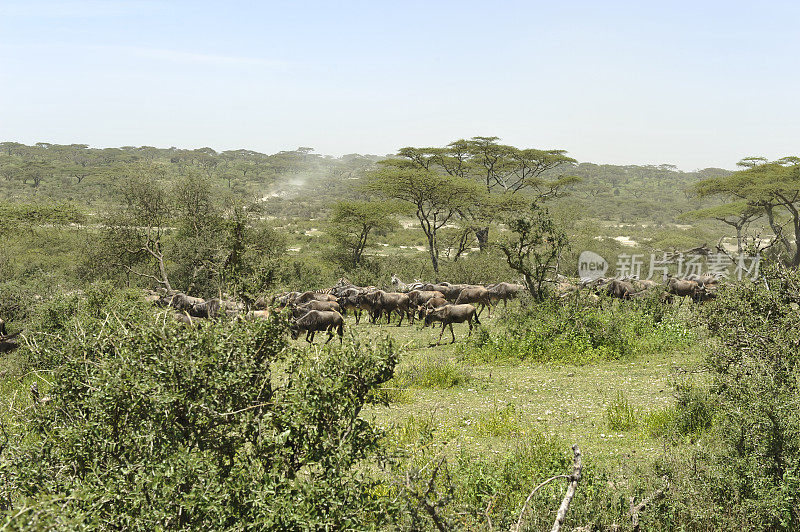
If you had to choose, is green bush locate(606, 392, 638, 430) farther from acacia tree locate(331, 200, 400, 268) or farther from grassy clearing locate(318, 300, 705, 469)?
acacia tree locate(331, 200, 400, 268)

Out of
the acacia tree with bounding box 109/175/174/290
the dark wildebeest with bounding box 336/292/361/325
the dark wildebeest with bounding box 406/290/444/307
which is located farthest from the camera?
the acacia tree with bounding box 109/175/174/290

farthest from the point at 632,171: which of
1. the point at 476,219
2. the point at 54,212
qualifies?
the point at 54,212

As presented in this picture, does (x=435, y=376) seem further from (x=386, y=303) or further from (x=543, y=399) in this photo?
(x=386, y=303)

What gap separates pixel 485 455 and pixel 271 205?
273ft

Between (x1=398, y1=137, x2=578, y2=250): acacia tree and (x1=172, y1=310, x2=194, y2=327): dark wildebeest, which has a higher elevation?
(x1=398, y1=137, x2=578, y2=250): acacia tree

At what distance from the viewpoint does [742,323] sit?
8.16m

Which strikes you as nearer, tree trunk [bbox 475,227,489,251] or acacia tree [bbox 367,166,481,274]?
acacia tree [bbox 367,166,481,274]

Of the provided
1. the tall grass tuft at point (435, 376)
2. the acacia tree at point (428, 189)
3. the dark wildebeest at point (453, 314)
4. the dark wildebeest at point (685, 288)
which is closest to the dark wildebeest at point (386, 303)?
the dark wildebeest at point (453, 314)

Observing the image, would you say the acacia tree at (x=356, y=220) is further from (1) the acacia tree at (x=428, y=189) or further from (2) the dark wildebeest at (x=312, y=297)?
(2) the dark wildebeest at (x=312, y=297)

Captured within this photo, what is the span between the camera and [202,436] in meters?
4.12

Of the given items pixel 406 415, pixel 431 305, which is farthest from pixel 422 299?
pixel 406 415

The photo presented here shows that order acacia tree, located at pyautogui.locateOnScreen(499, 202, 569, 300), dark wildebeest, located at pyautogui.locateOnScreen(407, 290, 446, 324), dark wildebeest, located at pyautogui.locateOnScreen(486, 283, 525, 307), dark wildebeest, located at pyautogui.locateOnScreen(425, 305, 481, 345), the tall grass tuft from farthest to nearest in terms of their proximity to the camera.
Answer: dark wildebeest, located at pyautogui.locateOnScreen(486, 283, 525, 307) → dark wildebeest, located at pyautogui.locateOnScreen(407, 290, 446, 324) → dark wildebeest, located at pyautogui.locateOnScreen(425, 305, 481, 345) → acacia tree, located at pyautogui.locateOnScreen(499, 202, 569, 300) → the tall grass tuft

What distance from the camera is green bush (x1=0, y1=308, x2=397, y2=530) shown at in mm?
3656


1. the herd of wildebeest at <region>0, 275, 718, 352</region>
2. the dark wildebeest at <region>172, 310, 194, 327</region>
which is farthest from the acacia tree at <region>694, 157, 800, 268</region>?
the dark wildebeest at <region>172, 310, 194, 327</region>
